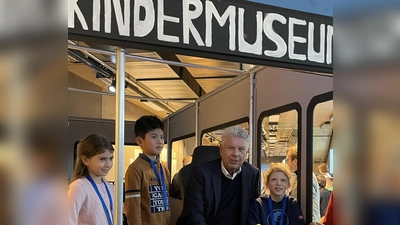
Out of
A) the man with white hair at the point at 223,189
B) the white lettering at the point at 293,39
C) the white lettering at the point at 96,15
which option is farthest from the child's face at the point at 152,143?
the white lettering at the point at 96,15

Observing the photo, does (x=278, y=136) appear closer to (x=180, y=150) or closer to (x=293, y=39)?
(x=293, y=39)

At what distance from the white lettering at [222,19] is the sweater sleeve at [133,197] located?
1.19 m

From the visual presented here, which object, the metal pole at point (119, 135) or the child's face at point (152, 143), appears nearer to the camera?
the metal pole at point (119, 135)

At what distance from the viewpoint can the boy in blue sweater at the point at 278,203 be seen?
261cm

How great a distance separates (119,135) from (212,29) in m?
0.71

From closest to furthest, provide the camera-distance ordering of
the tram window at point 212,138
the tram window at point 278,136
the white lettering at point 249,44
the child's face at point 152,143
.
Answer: the white lettering at point 249,44, the child's face at point 152,143, the tram window at point 278,136, the tram window at point 212,138

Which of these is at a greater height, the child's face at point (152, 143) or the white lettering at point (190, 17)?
the white lettering at point (190, 17)

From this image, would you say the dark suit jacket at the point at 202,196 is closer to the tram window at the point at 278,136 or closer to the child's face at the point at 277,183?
the child's face at the point at 277,183

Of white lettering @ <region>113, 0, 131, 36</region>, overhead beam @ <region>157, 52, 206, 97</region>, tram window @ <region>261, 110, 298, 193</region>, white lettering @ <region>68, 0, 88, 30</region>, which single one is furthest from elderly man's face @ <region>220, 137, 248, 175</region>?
overhead beam @ <region>157, 52, 206, 97</region>

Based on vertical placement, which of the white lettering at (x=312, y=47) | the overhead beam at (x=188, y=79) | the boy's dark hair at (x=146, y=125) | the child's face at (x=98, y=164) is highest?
the overhead beam at (x=188, y=79)

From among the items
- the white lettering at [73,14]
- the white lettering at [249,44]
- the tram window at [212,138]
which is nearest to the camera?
the white lettering at [73,14]

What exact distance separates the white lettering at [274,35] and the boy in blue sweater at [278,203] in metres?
1.03

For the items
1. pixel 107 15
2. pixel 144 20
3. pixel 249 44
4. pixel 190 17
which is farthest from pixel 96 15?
pixel 249 44

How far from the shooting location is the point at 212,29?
1.70 meters
